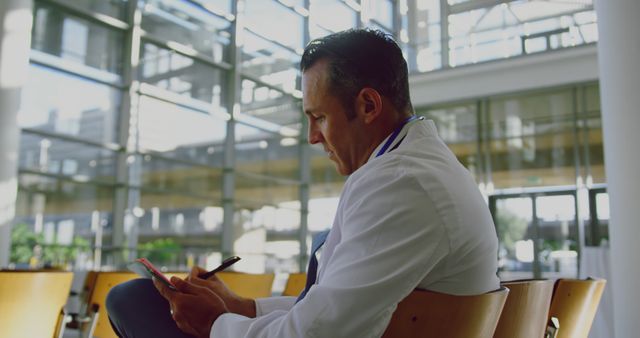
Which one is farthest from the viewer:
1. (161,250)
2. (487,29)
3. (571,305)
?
(487,29)

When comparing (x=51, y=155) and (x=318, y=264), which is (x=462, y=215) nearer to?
(x=318, y=264)

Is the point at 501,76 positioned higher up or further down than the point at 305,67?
higher up

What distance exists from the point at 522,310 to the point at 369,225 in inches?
22.8

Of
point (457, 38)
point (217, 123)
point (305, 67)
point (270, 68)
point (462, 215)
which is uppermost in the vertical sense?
point (457, 38)

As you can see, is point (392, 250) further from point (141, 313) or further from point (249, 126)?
point (249, 126)

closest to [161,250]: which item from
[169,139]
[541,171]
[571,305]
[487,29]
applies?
[169,139]

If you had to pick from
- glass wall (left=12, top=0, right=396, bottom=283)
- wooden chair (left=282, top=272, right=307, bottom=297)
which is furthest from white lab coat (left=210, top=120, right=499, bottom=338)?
glass wall (left=12, top=0, right=396, bottom=283)

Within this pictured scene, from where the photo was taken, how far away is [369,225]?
38.0 inches

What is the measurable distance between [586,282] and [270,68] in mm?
8493

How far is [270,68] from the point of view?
10477mm

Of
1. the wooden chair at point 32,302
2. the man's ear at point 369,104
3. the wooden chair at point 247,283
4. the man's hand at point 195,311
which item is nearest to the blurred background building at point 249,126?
the wooden chair at point 247,283

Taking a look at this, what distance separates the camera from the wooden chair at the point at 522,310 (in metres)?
1.33

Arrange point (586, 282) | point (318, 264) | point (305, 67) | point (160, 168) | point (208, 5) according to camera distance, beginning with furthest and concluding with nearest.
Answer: point (208, 5) < point (160, 168) < point (586, 282) < point (305, 67) < point (318, 264)

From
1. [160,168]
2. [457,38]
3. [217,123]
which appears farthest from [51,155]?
[457,38]
